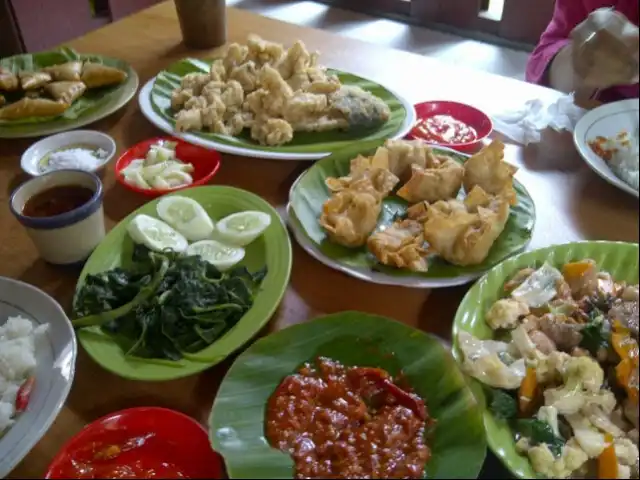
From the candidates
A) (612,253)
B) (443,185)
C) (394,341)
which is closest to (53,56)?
(443,185)

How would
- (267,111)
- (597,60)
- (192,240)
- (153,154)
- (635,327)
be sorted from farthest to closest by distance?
(267,111) → (153,154) → (192,240) → (597,60) → (635,327)

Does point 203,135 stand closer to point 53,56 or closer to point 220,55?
point 220,55

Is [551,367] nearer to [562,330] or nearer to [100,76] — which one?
[562,330]

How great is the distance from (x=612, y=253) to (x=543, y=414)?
15.7 inches

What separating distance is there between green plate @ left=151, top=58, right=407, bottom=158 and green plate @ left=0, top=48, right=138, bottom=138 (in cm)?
11

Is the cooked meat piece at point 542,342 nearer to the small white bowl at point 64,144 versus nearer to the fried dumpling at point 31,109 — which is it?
the small white bowl at point 64,144

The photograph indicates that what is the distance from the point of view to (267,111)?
1.74 meters

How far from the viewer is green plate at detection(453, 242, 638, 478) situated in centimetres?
103

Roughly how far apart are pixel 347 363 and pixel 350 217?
0.38 meters

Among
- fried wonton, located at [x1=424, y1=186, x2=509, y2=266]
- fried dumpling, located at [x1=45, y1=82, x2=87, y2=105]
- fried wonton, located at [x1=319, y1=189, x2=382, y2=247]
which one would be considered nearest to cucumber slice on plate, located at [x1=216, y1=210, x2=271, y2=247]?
fried wonton, located at [x1=319, y1=189, x2=382, y2=247]

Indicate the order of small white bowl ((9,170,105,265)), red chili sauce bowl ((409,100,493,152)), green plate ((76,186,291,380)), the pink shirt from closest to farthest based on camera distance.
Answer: green plate ((76,186,291,380)), small white bowl ((9,170,105,265)), red chili sauce bowl ((409,100,493,152)), the pink shirt

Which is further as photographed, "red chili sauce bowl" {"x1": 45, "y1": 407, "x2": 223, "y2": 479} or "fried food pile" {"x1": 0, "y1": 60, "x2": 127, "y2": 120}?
"fried food pile" {"x1": 0, "y1": 60, "x2": 127, "y2": 120}

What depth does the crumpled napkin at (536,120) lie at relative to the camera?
169cm

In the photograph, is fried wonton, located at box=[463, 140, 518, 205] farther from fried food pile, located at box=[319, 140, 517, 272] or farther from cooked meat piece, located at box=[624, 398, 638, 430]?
cooked meat piece, located at box=[624, 398, 638, 430]
